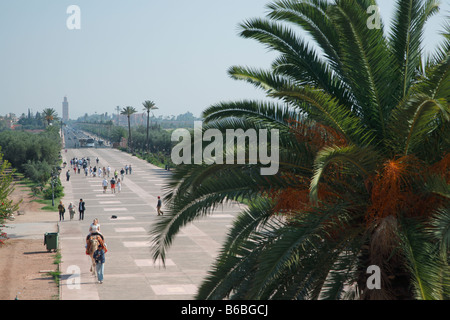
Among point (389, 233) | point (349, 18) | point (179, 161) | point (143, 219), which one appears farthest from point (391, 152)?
point (143, 219)

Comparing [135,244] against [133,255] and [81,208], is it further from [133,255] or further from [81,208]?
[81,208]

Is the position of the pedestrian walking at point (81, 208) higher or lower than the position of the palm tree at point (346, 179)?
lower

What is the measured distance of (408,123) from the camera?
6.07m

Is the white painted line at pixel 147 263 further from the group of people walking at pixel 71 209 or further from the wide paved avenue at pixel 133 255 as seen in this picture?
the group of people walking at pixel 71 209

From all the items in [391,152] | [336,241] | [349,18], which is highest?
[349,18]

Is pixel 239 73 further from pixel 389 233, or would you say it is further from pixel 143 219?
pixel 143 219

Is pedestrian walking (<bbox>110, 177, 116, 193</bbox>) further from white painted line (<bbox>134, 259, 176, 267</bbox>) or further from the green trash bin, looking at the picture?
white painted line (<bbox>134, 259, 176, 267</bbox>)

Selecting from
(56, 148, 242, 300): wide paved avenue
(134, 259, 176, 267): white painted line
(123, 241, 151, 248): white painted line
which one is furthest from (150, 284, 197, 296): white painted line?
(123, 241, 151, 248): white painted line

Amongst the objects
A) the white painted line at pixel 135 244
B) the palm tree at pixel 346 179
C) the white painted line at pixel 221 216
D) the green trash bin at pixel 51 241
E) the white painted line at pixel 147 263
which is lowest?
the white painted line at pixel 135 244

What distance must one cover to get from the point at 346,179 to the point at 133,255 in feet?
41.9

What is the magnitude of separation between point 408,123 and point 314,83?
205cm

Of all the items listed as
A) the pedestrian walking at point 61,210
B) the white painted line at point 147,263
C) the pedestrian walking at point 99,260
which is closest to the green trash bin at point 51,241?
the white painted line at point 147,263

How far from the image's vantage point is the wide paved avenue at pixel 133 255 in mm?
13906

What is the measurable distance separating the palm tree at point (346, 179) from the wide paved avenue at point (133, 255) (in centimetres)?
127
